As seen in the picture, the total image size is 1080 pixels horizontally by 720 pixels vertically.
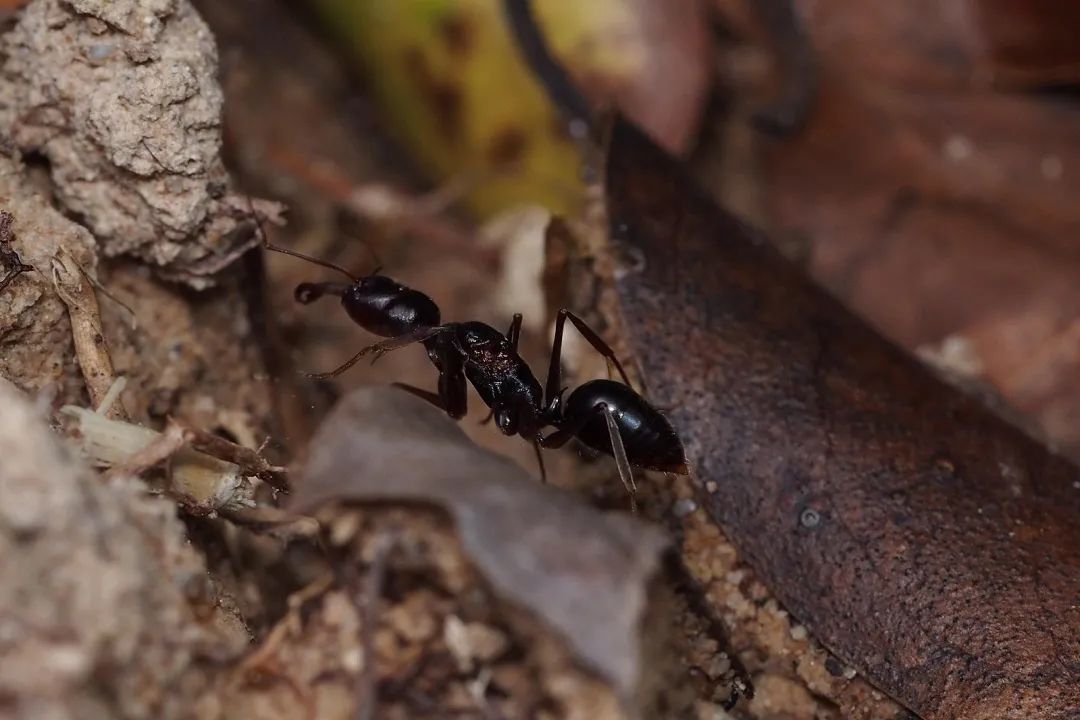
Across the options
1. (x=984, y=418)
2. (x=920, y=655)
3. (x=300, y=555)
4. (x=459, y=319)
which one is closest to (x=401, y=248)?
(x=459, y=319)

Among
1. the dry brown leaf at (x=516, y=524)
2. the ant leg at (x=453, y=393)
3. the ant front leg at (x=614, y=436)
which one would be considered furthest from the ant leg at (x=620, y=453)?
the dry brown leaf at (x=516, y=524)

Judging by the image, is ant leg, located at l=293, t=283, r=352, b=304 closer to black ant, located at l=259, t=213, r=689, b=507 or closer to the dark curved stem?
black ant, located at l=259, t=213, r=689, b=507

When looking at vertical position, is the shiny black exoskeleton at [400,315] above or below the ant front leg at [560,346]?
below

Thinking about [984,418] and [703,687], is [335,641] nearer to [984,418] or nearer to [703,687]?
[703,687]

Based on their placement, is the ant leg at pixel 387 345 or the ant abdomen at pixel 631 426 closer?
the ant abdomen at pixel 631 426

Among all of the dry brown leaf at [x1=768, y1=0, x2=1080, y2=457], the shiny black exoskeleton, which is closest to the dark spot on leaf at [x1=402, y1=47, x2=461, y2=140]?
the shiny black exoskeleton

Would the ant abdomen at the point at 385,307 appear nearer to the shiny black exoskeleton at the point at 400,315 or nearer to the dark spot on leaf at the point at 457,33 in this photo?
the shiny black exoskeleton at the point at 400,315

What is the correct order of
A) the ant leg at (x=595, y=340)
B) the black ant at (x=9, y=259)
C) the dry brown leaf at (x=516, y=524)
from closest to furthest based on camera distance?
the dry brown leaf at (x=516, y=524)
the black ant at (x=9, y=259)
the ant leg at (x=595, y=340)

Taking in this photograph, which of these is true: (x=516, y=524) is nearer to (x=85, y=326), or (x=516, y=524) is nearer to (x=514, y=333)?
(x=85, y=326)
